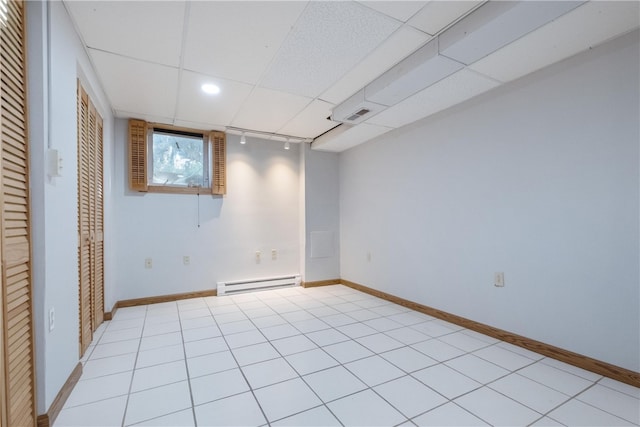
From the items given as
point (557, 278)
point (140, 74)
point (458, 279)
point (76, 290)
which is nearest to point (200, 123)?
point (140, 74)

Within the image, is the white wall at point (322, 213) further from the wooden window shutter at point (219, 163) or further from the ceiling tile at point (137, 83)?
the ceiling tile at point (137, 83)

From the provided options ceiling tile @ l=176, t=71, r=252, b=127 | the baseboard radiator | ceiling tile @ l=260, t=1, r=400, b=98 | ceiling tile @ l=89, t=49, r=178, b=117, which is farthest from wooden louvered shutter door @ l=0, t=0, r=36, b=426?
the baseboard radiator

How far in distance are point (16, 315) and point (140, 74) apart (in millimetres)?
2234

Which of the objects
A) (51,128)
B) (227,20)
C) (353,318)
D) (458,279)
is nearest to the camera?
(51,128)

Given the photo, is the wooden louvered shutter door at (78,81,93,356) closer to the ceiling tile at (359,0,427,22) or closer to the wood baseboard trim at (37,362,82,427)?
the wood baseboard trim at (37,362,82,427)

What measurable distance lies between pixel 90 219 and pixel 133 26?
1.72m

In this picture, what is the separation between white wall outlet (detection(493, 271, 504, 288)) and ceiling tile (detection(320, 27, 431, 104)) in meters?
2.16

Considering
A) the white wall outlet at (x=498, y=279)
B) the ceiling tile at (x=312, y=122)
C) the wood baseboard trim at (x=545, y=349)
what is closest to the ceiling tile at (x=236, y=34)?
the ceiling tile at (x=312, y=122)

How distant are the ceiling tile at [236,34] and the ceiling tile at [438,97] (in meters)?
1.45

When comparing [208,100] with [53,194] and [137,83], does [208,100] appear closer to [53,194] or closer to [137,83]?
[137,83]

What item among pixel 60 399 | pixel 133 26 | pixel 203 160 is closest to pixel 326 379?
pixel 60 399

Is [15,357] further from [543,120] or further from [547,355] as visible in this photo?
[543,120]

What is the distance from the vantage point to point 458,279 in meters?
3.11

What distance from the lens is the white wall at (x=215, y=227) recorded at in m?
3.88
